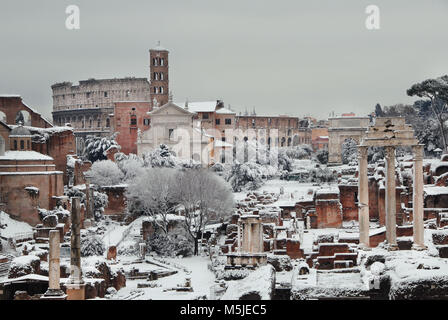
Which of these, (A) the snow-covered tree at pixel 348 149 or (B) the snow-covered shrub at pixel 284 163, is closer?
(B) the snow-covered shrub at pixel 284 163

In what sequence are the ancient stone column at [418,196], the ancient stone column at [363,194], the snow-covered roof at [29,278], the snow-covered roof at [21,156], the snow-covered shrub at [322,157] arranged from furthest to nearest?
the snow-covered shrub at [322,157], the snow-covered roof at [21,156], the snow-covered roof at [29,278], the ancient stone column at [363,194], the ancient stone column at [418,196]

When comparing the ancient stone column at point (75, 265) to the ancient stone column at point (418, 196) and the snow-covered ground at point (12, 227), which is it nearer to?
the ancient stone column at point (418, 196)

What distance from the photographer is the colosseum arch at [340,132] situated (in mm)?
55125

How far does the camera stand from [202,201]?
33.8m

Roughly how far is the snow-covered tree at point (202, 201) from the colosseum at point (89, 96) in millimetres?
38157

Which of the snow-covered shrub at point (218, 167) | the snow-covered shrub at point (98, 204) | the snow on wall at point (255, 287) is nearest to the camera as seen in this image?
the snow on wall at point (255, 287)

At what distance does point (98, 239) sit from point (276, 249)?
30.3 ft

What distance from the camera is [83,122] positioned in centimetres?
7219

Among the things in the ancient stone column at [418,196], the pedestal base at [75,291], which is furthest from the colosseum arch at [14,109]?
the ancient stone column at [418,196]

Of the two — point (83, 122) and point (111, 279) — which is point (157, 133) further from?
point (111, 279)

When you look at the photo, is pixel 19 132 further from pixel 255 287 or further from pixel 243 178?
pixel 255 287

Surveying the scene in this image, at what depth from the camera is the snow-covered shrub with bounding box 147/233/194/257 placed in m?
31.0

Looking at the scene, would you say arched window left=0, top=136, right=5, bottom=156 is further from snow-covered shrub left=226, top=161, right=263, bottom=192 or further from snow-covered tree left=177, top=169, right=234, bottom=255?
snow-covered shrub left=226, top=161, right=263, bottom=192

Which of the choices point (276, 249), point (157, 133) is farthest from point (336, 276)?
point (157, 133)
